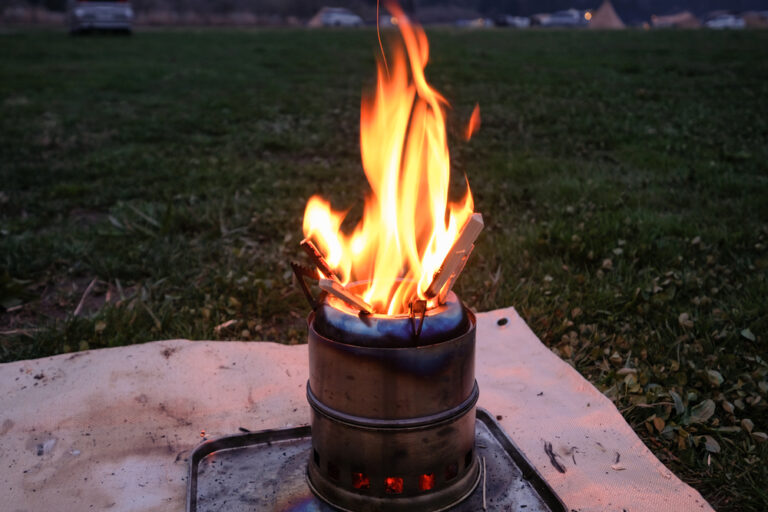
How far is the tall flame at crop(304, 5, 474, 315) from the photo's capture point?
8.30ft

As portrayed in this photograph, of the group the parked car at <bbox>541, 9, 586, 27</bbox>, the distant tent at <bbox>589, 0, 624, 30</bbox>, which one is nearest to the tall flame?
the distant tent at <bbox>589, 0, 624, 30</bbox>

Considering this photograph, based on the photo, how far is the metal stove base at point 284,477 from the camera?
2.40m

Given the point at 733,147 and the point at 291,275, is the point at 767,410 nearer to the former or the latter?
the point at 291,275

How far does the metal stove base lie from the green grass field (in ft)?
2.52

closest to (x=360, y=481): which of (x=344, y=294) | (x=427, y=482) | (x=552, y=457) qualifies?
(x=427, y=482)

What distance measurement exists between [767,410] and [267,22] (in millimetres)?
57371

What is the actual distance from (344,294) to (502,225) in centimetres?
344

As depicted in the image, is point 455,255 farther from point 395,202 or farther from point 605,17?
point 605,17

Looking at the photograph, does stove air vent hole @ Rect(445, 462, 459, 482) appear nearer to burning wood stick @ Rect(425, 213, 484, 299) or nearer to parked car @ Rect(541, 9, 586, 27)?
burning wood stick @ Rect(425, 213, 484, 299)

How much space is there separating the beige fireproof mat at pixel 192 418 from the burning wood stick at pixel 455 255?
1.03 metres

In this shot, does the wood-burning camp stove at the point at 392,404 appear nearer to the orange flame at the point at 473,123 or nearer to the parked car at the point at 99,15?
the orange flame at the point at 473,123

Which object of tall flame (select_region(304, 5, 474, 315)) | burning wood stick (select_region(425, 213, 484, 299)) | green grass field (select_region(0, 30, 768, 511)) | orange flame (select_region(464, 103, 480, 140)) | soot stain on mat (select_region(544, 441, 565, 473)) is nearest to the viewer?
burning wood stick (select_region(425, 213, 484, 299))

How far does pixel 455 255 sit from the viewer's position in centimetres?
226

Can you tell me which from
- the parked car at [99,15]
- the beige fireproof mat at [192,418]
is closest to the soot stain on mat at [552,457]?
the beige fireproof mat at [192,418]
